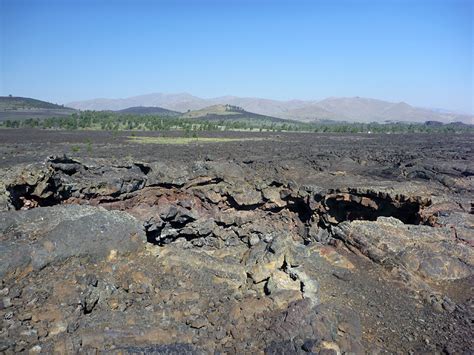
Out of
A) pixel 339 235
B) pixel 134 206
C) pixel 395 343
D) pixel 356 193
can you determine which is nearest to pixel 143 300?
pixel 395 343

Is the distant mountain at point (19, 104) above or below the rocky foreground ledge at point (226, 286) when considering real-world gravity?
above

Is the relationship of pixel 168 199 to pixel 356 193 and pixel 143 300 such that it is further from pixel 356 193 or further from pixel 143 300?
pixel 143 300

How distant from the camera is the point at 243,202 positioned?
758 inches

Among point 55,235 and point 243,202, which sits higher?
point 55,235

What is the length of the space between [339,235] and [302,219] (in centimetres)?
710

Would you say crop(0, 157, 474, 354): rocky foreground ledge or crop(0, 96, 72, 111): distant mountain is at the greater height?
crop(0, 96, 72, 111): distant mountain

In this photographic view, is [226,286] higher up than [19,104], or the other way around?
[19,104]

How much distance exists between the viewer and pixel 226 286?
31.7ft

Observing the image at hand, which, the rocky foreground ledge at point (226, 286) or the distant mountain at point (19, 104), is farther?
the distant mountain at point (19, 104)

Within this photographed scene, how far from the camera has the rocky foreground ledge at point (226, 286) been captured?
25.0 ft

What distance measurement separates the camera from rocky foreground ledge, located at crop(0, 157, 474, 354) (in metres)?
7.62

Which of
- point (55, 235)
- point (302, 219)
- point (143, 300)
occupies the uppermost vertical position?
point (55, 235)

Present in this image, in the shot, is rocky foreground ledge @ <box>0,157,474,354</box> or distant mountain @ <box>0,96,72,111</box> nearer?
rocky foreground ledge @ <box>0,157,474,354</box>

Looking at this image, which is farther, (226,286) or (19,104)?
(19,104)
